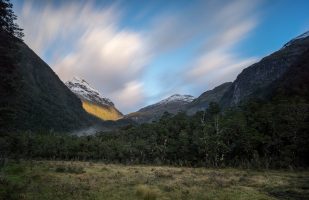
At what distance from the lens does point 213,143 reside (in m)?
95.4

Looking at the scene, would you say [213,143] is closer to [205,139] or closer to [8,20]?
[205,139]

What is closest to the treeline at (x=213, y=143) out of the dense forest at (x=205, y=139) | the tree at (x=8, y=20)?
the dense forest at (x=205, y=139)

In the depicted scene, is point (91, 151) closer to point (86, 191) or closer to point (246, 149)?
point (246, 149)

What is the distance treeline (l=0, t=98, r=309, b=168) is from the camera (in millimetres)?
82750

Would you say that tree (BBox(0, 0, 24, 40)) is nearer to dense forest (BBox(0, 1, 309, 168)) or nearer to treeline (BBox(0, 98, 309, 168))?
dense forest (BBox(0, 1, 309, 168))

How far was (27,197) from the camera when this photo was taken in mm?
24641

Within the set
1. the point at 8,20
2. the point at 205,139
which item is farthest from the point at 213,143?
the point at 8,20

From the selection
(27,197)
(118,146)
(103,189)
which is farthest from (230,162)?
(27,197)

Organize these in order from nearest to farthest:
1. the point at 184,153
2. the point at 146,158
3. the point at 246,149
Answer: the point at 246,149
the point at 184,153
the point at 146,158

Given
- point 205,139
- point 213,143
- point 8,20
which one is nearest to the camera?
point 8,20

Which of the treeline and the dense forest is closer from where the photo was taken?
the dense forest

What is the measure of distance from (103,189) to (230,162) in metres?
66.3

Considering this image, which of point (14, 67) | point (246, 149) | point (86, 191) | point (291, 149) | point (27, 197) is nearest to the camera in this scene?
point (27, 197)

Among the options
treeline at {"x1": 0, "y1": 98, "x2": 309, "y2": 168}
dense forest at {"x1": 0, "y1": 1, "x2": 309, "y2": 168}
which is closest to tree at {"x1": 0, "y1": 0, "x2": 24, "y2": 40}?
dense forest at {"x1": 0, "y1": 1, "x2": 309, "y2": 168}
